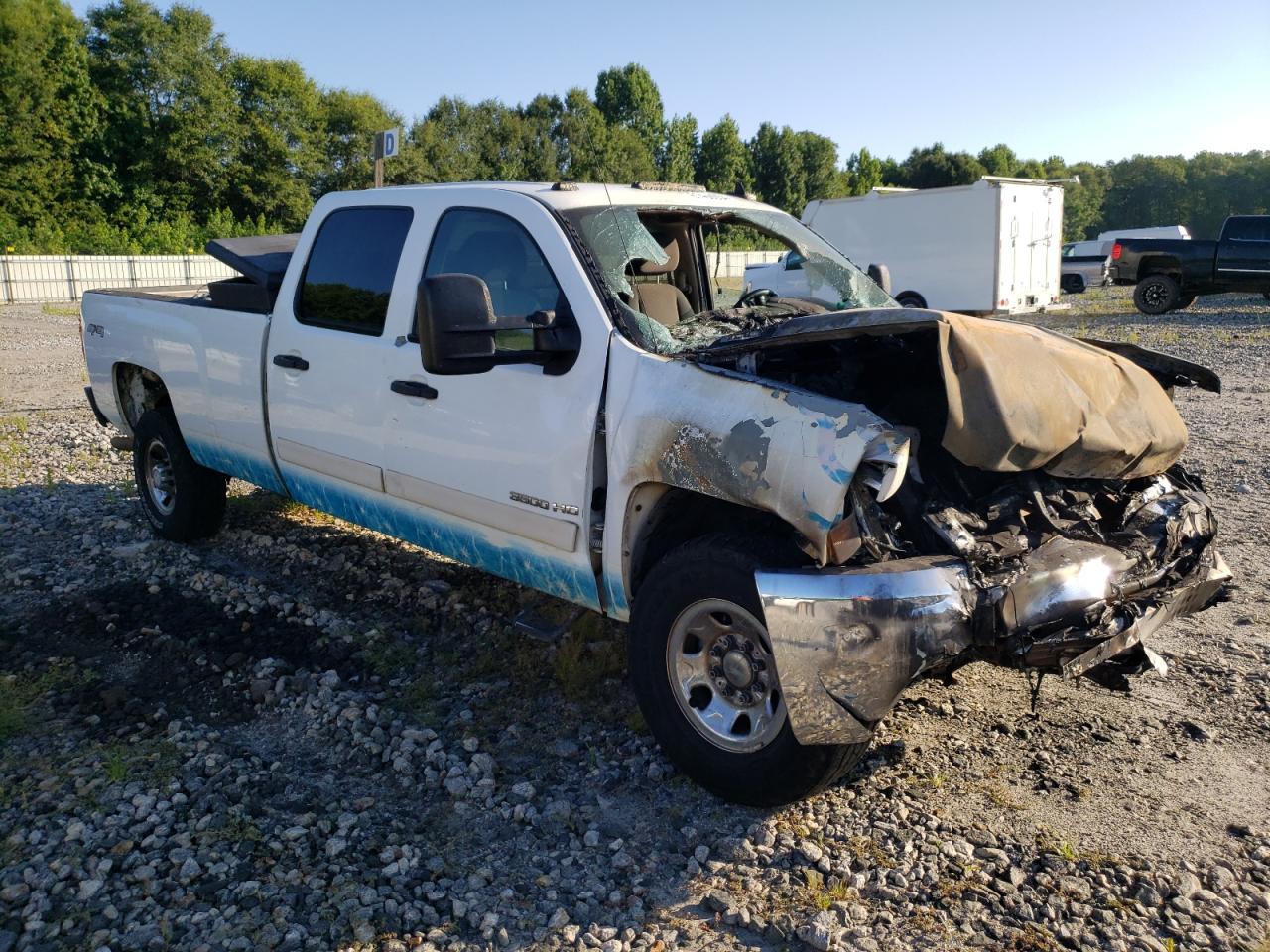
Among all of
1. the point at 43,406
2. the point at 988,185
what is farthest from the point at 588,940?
the point at 988,185

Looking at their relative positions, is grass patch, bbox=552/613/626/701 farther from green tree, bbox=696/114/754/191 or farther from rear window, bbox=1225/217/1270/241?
green tree, bbox=696/114/754/191

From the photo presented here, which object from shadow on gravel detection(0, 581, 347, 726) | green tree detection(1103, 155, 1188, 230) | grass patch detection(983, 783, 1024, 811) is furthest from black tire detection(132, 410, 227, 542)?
green tree detection(1103, 155, 1188, 230)

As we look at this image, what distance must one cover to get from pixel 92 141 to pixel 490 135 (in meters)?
19.9

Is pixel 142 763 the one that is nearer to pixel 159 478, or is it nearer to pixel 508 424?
pixel 508 424

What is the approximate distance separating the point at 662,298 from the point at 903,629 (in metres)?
1.94

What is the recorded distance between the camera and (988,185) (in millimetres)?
19938

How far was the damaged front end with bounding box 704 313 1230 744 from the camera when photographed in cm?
294

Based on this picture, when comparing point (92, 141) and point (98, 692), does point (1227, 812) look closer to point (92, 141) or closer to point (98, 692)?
point (98, 692)

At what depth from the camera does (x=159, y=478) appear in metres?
6.46

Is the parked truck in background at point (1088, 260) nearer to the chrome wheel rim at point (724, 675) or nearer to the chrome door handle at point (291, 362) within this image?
the chrome door handle at point (291, 362)

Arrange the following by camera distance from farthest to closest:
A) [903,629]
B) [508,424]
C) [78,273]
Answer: [78,273]
[508,424]
[903,629]

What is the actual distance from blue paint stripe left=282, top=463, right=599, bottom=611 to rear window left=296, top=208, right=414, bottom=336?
2.60ft

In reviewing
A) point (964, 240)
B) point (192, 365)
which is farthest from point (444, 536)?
point (964, 240)

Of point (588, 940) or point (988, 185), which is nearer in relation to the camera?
point (588, 940)
